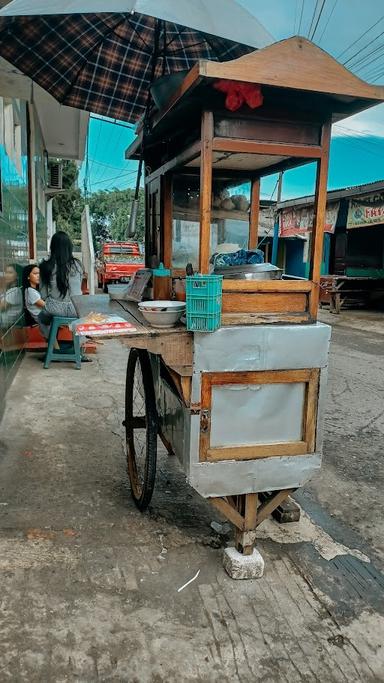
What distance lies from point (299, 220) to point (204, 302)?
47.2 feet

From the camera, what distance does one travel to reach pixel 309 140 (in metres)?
2.37

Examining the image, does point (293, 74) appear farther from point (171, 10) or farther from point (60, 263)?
point (60, 263)

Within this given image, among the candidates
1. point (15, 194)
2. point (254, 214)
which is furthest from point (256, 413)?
point (15, 194)

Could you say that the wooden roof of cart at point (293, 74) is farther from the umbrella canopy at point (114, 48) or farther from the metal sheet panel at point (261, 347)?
the metal sheet panel at point (261, 347)

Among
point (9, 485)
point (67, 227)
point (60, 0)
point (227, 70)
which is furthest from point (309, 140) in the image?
point (67, 227)

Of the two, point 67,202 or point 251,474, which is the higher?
point 67,202

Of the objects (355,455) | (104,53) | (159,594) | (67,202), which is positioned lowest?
(355,455)

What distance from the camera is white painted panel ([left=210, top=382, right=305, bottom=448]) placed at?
2.28m

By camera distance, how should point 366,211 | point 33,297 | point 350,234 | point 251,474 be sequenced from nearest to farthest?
1. point 251,474
2. point 33,297
3. point 366,211
4. point 350,234

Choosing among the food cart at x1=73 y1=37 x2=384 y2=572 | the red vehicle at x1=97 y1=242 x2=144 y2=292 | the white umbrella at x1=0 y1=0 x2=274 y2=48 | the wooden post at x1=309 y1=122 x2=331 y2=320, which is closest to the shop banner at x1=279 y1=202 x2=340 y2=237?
the red vehicle at x1=97 y1=242 x2=144 y2=292

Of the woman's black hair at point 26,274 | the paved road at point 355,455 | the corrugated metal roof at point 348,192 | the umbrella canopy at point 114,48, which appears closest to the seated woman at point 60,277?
the woman's black hair at point 26,274

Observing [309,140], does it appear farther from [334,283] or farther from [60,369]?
[334,283]

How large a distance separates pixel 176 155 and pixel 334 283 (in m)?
12.0

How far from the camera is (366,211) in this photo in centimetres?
1316
